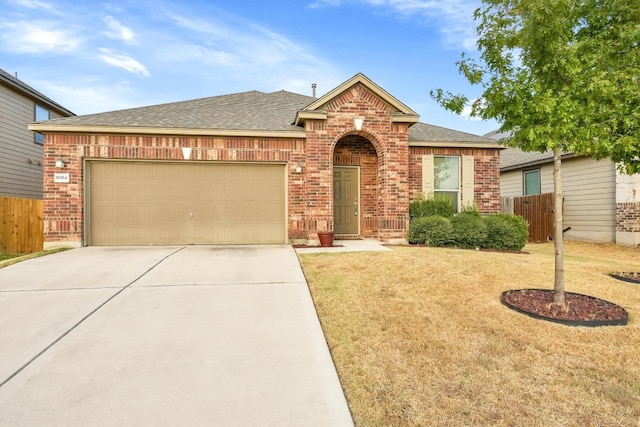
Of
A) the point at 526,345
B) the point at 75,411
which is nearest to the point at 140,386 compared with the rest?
the point at 75,411

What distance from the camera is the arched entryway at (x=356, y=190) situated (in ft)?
36.1

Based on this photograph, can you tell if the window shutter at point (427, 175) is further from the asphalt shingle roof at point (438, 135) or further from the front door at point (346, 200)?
the front door at point (346, 200)

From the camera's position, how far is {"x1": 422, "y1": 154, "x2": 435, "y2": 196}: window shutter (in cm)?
1116

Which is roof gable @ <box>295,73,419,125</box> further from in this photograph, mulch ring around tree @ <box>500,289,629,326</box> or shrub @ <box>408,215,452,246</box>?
mulch ring around tree @ <box>500,289,629,326</box>

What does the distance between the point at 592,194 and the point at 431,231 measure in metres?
9.00

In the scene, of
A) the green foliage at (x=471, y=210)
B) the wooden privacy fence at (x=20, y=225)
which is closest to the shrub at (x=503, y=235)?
the green foliage at (x=471, y=210)

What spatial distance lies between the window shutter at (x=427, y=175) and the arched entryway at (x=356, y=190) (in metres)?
1.58

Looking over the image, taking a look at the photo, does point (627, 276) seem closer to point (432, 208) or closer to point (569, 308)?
point (569, 308)

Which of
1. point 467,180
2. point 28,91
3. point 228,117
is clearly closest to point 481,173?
point 467,180

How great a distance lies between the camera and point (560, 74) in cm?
448

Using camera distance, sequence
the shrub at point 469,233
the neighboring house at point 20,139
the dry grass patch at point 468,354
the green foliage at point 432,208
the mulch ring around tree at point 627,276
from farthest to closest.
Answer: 1. the neighboring house at point 20,139
2. the green foliage at point 432,208
3. the shrub at point 469,233
4. the mulch ring around tree at point 627,276
5. the dry grass patch at point 468,354

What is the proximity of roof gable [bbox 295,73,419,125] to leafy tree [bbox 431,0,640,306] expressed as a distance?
5024mm

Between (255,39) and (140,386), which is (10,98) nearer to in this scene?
(255,39)

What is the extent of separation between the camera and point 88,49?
13.6 metres
